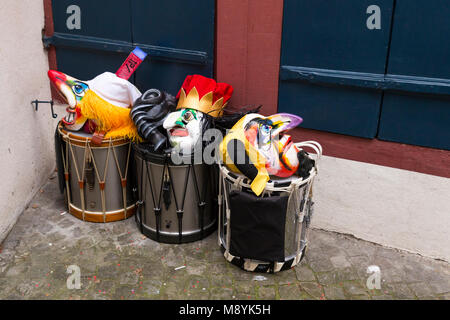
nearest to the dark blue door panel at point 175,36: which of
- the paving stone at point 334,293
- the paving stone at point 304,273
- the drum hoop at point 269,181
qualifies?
the drum hoop at point 269,181

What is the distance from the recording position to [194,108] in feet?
12.2

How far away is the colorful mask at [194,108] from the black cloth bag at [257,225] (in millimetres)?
617

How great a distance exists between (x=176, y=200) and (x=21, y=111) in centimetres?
174

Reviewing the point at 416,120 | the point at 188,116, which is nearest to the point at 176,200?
the point at 188,116

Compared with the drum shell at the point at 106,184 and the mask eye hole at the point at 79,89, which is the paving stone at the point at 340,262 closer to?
the drum shell at the point at 106,184

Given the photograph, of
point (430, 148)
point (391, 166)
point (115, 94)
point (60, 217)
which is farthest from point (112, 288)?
point (430, 148)

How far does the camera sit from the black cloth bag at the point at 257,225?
3279 mm

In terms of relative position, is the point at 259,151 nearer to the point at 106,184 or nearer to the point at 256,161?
the point at 256,161

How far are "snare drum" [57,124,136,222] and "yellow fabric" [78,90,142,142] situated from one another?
0.10 m

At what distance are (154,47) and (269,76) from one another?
1148 mm

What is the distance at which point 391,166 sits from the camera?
146 inches

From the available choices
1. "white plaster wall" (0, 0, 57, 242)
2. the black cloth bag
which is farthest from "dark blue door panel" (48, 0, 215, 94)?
the black cloth bag

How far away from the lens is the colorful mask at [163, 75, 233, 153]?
363 cm
